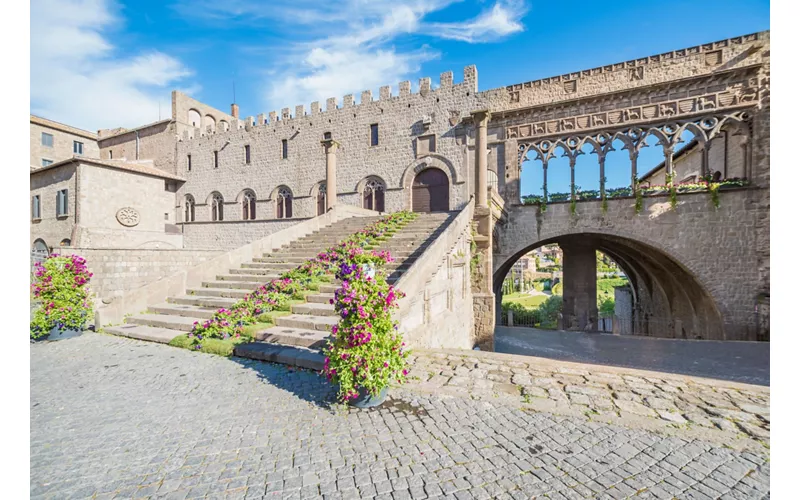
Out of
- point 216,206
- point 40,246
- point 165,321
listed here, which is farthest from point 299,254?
point 40,246

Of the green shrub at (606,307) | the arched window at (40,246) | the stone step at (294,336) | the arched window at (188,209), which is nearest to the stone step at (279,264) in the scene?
the stone step at (294,336)

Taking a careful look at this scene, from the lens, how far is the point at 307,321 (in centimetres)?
668

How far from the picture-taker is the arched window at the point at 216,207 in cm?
2570

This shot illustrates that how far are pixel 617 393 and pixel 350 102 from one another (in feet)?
69.0

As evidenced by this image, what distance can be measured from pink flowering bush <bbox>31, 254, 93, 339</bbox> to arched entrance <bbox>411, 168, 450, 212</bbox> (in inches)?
584

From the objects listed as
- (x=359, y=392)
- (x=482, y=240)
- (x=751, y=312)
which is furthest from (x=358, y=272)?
(x=751, y=312)

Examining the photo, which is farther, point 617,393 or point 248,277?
point 248,277

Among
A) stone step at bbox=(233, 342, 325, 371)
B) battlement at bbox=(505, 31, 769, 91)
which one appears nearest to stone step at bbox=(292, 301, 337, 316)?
stone step at bbox=(233, 342, 325, 371)

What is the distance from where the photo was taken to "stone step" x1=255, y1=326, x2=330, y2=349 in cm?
587

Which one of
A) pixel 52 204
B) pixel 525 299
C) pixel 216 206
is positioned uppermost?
pixel 216 206

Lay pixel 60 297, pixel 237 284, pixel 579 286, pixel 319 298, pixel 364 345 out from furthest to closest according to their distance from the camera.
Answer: pixel 579 286
pixel 237 284
pixel 319 298
pixel 60 297
pixel 364 345

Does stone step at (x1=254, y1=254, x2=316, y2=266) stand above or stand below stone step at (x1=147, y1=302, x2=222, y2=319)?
above

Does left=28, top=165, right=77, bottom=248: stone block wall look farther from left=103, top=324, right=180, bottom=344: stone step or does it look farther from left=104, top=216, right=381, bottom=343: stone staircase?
left=103, top=324, right=180, bottom=344: stone step

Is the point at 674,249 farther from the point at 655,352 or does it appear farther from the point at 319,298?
the point at 319,298
